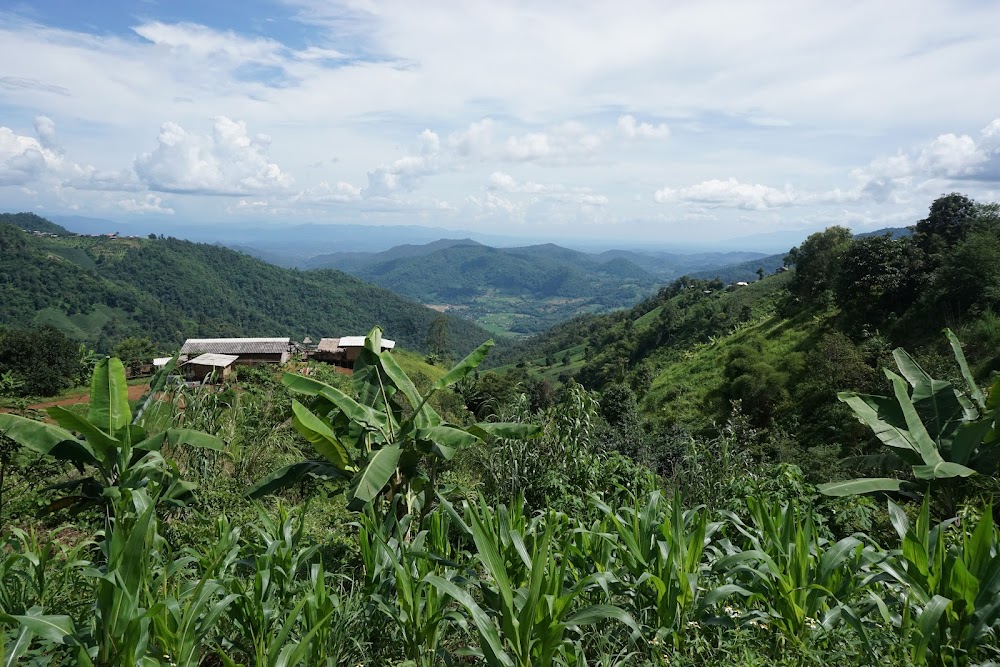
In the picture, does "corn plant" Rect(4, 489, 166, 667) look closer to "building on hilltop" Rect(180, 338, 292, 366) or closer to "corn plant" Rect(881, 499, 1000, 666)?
"corn plant" Rect(881, 499, 1000, 666)

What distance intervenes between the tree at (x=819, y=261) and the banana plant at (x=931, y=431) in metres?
25.4

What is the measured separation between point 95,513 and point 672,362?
113ft

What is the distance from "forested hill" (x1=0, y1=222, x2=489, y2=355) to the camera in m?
76.6

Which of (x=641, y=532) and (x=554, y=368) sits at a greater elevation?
(x=641, y=532)

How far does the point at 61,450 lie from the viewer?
4094mm

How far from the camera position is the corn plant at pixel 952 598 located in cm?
209

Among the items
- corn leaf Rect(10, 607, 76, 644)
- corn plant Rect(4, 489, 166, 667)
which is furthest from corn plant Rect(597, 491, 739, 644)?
corn leaf Rect(10, 607, 76, 644)

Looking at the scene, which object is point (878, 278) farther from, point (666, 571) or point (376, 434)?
point (666, 571)

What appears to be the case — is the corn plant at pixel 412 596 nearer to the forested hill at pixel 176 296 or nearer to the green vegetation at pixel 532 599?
the green vegetation at pixel 532 599

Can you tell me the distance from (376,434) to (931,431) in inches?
168

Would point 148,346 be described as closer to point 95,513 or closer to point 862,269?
point 95,513

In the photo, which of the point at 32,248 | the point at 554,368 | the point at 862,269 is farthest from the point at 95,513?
the point at 32,248

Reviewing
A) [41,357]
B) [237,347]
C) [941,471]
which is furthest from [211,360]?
[941,471]

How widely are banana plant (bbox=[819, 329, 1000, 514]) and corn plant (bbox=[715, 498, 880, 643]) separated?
1333 millimetres
